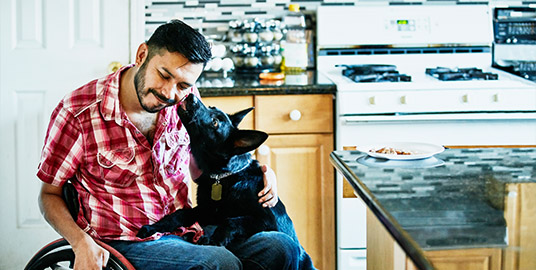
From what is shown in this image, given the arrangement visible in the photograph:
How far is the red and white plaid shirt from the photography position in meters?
1.76

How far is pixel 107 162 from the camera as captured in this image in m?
1.80

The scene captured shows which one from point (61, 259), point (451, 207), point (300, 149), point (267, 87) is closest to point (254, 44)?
point (267, 87)

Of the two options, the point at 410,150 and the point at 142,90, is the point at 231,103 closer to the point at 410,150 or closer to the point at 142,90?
the point at 142,90

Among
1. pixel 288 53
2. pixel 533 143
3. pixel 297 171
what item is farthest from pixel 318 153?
pixel 533 143

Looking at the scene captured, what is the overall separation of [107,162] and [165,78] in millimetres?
296

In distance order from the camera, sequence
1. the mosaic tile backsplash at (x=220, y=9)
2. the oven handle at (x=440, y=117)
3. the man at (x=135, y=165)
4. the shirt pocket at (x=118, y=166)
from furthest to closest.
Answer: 1. the mosaic tile backsplash at (x=220, y=9)
2. the oven handle at (x=440, y=117)
3. the shirt pocket at (x=118, y=166)
4. the man at (x=135, y=165)

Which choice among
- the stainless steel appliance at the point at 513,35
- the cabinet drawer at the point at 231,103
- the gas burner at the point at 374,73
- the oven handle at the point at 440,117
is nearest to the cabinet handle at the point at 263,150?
the cabinet drawer at the point at 231,103

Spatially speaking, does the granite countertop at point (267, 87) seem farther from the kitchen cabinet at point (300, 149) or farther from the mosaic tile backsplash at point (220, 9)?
the mosaic tile backsplash at point (220, 9)

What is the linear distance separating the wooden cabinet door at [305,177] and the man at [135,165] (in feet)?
3.12

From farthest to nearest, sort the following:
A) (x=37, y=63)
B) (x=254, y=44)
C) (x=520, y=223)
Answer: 1. (x=254, y=44)
2. (x=37, y=63)
3. (x=520, y=223)

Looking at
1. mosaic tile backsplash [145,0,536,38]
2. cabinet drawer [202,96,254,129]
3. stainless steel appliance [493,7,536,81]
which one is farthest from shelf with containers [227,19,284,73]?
stainless steel appliance [493,7,536,81]

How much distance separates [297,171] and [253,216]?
3.39 feet

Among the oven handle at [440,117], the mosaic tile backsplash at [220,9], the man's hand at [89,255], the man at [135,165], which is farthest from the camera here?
the mosaic tile backsplash at [220,9]

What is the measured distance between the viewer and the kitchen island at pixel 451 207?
1.00 metres
